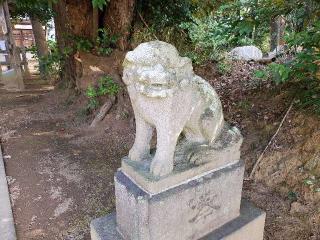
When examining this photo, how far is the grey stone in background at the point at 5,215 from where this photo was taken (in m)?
2.83

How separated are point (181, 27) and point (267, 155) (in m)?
3.32

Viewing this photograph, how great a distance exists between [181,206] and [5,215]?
6.40 feet

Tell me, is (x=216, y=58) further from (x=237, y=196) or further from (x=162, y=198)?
(x=162, y=198)

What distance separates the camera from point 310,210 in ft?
10.1

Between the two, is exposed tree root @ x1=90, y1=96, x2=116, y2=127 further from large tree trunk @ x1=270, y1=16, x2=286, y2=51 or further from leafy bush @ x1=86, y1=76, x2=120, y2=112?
large tree trunk @ x1=270, y1=16, x2=286, y2=51

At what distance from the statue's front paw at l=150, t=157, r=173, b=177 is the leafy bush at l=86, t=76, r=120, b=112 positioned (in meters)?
3.33

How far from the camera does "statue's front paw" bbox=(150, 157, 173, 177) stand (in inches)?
76.2

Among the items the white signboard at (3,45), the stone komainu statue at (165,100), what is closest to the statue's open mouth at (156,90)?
the stone komainu statue at (165,100)

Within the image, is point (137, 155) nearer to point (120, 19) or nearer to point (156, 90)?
point (156, 90)

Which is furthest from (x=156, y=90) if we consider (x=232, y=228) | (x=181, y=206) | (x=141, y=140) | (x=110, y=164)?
(x=110, y=164)

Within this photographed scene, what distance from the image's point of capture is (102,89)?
514cm

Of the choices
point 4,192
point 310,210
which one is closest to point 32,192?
point 4,192

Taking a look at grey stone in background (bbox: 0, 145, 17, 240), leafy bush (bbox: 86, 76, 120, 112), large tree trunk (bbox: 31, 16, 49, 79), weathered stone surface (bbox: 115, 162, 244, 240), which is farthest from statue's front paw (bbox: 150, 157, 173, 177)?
large tree trunk (bbox: 31, 16, 49, 79)

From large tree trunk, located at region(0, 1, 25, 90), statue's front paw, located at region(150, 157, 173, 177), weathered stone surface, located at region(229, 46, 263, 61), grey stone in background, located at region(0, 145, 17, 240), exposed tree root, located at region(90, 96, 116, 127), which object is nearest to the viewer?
statue's front paw, located at region(150, 157, 173, 177)
